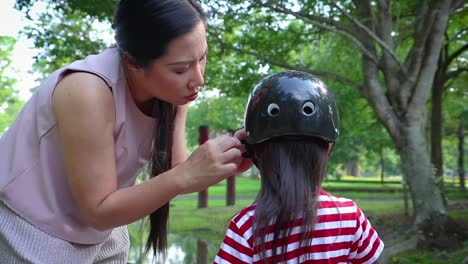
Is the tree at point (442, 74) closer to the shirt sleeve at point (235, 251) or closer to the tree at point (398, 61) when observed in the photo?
the tree at point (398, 61)

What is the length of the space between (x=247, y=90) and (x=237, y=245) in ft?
25.0

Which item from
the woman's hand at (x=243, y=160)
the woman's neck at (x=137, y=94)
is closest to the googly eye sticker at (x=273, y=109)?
the woman's hand at (x=243, y=160)

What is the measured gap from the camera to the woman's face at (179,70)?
147 cm

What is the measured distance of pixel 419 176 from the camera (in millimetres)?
7582

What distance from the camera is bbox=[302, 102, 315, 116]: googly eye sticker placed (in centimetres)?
169

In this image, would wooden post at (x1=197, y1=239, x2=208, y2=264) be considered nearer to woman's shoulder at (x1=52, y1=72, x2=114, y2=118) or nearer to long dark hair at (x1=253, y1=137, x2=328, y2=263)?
long dark hair at (x1=253, y1=137, x2=328, y2=263)

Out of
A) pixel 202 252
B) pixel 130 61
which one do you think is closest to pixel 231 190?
pixel 202 252

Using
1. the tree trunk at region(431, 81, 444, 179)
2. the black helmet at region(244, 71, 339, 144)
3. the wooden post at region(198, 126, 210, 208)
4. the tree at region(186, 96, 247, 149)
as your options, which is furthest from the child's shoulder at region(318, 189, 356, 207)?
the tree at region(186, 96, 247, 149)

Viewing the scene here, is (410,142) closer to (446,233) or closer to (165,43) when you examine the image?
(446,233)

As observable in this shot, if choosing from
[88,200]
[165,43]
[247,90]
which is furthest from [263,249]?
[247,90]

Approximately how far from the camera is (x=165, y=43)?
1.45 metres

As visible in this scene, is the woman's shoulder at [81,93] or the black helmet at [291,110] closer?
the woman's shoulder at [81,93]

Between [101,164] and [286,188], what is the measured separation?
1.96 feet

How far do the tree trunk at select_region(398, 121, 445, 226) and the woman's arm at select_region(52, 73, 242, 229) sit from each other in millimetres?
6745
